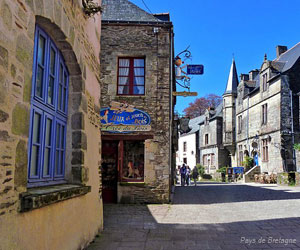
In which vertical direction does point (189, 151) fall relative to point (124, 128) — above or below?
above

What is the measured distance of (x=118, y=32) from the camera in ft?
35.0

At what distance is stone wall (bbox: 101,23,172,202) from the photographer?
999 cm

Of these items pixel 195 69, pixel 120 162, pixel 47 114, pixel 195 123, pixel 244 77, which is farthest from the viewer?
pixel 195 123

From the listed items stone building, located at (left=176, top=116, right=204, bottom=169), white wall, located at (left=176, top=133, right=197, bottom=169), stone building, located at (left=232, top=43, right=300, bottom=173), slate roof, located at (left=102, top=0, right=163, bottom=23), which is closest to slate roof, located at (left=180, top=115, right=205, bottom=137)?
stone building, located at (left=176, top=116, right=204, bottom=169)

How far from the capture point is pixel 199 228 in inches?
244

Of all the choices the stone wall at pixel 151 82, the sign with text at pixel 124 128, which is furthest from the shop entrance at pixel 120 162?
the stone wall at pixel 151 82

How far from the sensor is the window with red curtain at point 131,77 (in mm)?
10539

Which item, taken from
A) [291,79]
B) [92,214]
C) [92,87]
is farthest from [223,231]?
[291,79]

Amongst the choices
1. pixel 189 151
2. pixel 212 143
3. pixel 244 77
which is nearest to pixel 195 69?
pixel 244 77

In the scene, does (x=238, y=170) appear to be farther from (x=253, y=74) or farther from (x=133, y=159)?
(x=133, y=159)

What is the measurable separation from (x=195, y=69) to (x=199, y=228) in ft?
23.0

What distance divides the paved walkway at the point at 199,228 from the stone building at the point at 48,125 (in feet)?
2.51

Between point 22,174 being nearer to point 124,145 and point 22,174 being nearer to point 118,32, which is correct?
point 124,145

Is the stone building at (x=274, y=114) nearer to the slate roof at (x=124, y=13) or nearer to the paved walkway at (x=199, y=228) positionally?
the paved walkway at (x=199, y=228)
